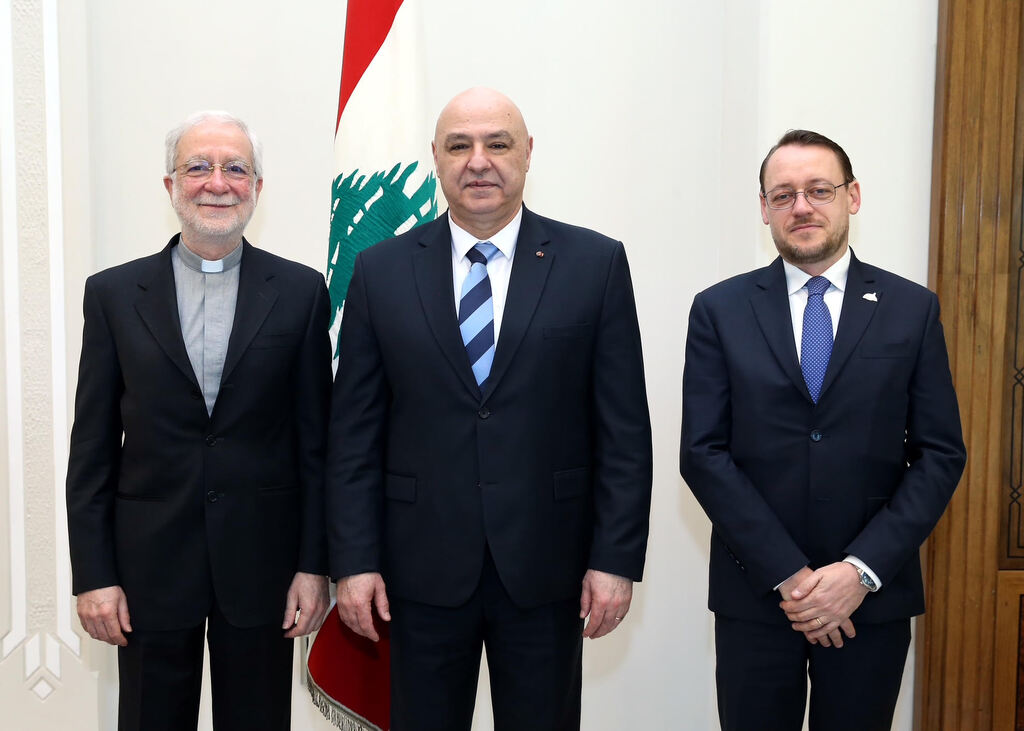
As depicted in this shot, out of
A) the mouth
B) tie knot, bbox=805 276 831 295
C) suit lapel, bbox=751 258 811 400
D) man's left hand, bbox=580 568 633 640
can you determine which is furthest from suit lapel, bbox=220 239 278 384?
tie knot, bbox=805 276 831 295

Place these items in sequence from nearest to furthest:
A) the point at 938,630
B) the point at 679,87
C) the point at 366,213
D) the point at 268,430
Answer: the point at 268,430 < the point at 366,213 < the point at 938,630 < the point at 679,87

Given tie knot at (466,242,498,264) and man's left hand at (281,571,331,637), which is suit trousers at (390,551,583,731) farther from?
tie knot at (466,242,498,264)

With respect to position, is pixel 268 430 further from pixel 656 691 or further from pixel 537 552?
pixel 656 691

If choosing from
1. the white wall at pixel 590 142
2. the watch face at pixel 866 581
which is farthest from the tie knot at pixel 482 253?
the white wall at pixel 590 142

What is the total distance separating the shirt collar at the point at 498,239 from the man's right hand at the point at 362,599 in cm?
72

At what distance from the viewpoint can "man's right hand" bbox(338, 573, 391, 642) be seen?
1.89m

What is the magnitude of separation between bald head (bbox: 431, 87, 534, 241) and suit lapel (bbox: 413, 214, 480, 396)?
0.24ft

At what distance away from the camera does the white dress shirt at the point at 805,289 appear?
6.64 feet

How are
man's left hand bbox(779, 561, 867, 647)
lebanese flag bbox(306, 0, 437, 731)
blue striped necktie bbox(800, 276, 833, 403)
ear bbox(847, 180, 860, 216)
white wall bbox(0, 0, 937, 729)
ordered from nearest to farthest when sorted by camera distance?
man's left hand bbox(779, 561, 867, 647) → blue striped necktie bbox(800, 276, 833, 403) → ear bbox(847, 180, 860, 216) → lebanese flag bbox(306, 0, 437, 731) → white wall bbox(0, 0, 937, 729)

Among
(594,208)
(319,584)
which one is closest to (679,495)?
(594,208)

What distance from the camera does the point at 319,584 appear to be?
2051mm

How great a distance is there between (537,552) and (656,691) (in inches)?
75.6

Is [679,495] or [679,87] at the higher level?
[679,87]

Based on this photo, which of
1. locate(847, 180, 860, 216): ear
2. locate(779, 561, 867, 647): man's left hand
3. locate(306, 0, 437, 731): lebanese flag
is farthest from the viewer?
locate(306, 0, 437, 731): lebanese flag
